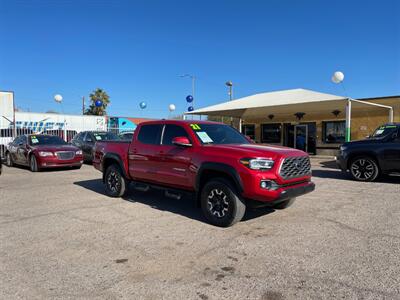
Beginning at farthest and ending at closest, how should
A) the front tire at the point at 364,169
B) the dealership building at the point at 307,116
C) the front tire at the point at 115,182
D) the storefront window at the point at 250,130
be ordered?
the storefront window at the point at 250,130
the dealership building at the point at 307,116
the front tire at the point at 364,169
the front tire at the point at 115,182

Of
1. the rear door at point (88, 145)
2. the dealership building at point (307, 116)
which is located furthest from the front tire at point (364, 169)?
the rear door at point (88, 145)

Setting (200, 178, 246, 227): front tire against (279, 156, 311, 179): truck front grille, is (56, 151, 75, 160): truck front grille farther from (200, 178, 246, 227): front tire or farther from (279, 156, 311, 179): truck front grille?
(279, 156, 311, 179): truck front grille

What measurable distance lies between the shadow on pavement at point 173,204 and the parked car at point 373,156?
5151mm

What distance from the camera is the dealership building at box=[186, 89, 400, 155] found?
17.3 meters

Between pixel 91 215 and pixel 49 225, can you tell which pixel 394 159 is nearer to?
pixel 91 215

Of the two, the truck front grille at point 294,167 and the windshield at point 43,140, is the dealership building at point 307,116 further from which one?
the truck front grille at point 294,167

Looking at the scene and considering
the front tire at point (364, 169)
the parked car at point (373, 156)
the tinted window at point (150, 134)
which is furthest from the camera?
the front tire at point (364, 169)

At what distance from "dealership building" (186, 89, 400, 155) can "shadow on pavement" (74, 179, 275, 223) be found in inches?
405

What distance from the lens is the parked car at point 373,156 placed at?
31.2 ft

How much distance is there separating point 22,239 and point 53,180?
6104 mm

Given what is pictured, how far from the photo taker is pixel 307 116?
2341 cm

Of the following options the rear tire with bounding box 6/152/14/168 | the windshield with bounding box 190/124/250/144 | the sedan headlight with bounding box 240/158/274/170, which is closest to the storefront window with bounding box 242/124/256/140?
the rear tire with bounding box 6/152/14/168

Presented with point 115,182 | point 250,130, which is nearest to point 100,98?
point 250,130

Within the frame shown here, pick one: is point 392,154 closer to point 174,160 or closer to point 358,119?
point 174,160
